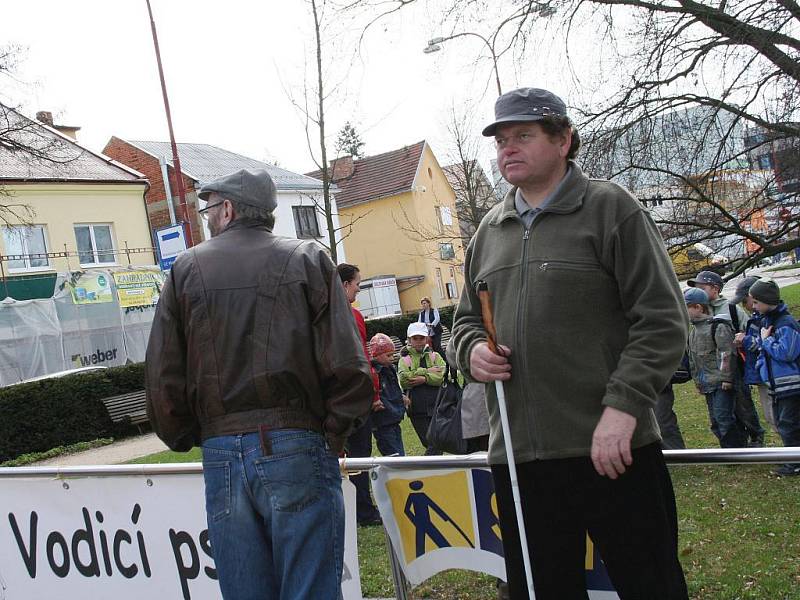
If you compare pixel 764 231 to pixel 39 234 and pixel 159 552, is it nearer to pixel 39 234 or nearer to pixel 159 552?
pixel 159 552

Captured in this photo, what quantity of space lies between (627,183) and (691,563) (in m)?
8.59

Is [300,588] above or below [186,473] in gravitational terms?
below

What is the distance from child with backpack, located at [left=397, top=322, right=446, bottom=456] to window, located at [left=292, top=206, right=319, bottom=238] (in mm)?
30962

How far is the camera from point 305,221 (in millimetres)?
39312

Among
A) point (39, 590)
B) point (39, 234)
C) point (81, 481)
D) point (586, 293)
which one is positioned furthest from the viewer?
point (39, 234)

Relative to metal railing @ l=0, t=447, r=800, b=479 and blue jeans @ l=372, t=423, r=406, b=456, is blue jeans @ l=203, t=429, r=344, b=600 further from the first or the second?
blue jeans @ l=372, t=423, r=406, b=456

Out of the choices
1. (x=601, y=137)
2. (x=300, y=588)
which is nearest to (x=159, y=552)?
(x=300, y=588)

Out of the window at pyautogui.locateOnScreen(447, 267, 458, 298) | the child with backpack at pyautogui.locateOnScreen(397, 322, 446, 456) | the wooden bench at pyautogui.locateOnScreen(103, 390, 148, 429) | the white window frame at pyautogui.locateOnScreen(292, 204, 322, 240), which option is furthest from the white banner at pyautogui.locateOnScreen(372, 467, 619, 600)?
the window at pyautogui.locateOnScreen(447, 267, 458, 298)

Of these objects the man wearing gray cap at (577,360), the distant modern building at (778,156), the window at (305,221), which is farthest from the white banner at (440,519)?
the window at (305,221)

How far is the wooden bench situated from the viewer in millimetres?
17344

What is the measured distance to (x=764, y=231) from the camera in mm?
15047

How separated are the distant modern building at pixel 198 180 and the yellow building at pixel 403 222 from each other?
254 inches

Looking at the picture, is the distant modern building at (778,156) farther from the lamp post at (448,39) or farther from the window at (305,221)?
the window at (305,221)

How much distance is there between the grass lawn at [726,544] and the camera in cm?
455
